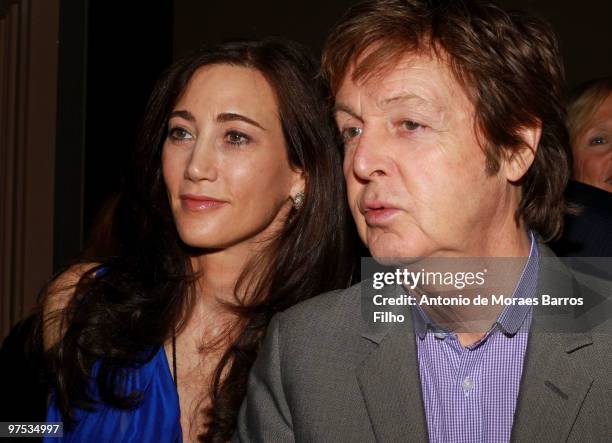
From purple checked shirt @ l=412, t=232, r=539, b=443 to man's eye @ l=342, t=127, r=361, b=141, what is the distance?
0.52 meters

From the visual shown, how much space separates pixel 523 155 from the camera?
6.69 ft

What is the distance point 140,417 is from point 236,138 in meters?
0.87

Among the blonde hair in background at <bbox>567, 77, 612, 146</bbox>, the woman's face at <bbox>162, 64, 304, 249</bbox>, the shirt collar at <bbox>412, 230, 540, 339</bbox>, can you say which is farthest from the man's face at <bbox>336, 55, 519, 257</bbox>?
the blonde hair in background at <bbox>567, 77, 612, 146</bbox>

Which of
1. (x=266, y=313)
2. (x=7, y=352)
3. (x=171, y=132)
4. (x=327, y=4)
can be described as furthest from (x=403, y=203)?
(x=327, y=4)

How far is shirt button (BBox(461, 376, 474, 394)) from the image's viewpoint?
192 cm

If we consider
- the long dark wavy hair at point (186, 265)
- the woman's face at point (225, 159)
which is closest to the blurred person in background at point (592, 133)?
the long dark wavy hair at point (186, 265)

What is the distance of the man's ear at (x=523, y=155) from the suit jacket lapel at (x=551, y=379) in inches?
12.1

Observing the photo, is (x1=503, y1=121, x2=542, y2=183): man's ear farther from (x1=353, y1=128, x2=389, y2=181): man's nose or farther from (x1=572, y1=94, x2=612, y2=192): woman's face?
(x1=572, y1=94, x2=612, y2=192): woman's face

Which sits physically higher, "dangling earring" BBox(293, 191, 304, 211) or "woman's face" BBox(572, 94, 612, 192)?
"woman's face" BBox(572, 94, 612, 192)

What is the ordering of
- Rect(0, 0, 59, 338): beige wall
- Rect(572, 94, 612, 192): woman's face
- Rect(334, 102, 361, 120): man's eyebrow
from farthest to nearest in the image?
Rect(0, 0, 59, 338): beige wall
Rect(572, 94, 612, 192): woman's face
Rect(334, 102, 361, 120): man's eyebrow

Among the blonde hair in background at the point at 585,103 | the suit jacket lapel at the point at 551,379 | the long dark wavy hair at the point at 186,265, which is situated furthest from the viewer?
the blonde hair in background at the point at 585,103

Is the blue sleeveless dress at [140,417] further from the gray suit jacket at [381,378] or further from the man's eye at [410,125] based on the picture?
the man's eye at [410,125]

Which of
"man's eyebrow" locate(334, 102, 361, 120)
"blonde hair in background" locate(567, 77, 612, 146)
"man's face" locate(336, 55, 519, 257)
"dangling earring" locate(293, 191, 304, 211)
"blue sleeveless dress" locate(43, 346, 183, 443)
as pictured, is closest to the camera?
"man's face" locate(336, 55, 519, 257)

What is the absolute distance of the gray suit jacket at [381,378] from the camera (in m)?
1.77
